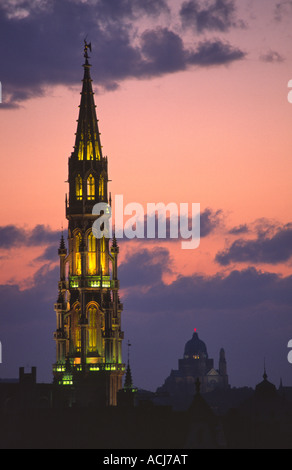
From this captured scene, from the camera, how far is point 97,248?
185875 mm

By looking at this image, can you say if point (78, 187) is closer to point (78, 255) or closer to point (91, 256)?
point (78, 255)

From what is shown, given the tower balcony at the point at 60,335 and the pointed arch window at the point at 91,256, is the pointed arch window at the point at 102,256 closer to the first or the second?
the pointed arch window at the point at 91,256

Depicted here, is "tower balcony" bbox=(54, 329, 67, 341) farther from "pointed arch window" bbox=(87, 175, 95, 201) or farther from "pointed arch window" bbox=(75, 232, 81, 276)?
"pointed arch window" bbox=(87, 175, 95, 201)

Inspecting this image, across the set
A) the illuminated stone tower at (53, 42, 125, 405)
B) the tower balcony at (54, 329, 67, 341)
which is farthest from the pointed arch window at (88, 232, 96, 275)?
the tower balcony at (54, 329, 67, 341)

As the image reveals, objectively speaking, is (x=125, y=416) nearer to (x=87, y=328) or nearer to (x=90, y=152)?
(x=87, y=328)

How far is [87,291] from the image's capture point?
Answer: 186 m

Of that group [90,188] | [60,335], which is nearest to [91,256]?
[90,188]

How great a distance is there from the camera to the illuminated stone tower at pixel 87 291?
7288 inches

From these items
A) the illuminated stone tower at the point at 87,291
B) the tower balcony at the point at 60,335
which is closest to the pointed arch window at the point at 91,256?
the illuminated stone tower at the point at 87,291

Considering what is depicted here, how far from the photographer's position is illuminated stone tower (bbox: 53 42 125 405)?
185 m

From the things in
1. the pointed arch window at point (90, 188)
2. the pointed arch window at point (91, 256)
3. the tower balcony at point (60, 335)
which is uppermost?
the pointed arch window at point (90, 188)

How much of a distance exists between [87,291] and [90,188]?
11470 mm
